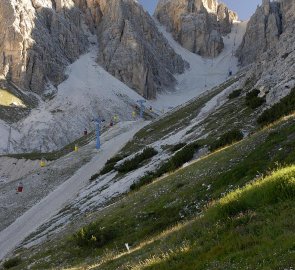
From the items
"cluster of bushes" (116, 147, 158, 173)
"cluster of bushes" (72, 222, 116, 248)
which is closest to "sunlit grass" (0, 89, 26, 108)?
"cluster of bushes" (116, 147, 158, 173)

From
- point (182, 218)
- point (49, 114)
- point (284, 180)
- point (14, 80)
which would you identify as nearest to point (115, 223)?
point (182, 218)

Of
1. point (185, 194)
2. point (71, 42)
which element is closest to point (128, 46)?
point (71, 42)

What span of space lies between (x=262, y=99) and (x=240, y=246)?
93.2 ft

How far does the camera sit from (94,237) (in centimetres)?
1805

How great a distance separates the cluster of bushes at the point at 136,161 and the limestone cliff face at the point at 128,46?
12624cm

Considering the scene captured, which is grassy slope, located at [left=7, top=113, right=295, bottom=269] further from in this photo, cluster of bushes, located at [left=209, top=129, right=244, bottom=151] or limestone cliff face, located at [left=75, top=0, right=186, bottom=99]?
limestone cliff face, located at [left=75, top=0, right=186, bottom=99]

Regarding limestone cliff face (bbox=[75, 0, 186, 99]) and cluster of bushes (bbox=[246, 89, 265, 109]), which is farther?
limestone cliff face (bbox=[75, 0, 186, 99])

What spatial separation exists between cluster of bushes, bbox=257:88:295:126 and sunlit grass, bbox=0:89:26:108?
306 ft

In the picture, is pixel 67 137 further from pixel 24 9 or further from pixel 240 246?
pixel 240 246

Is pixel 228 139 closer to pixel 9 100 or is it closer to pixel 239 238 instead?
pixel 239 238

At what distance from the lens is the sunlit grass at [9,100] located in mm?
111431

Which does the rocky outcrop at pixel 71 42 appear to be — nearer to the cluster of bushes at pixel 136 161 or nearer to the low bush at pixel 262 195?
the cluster of bushes at pixel 136 161

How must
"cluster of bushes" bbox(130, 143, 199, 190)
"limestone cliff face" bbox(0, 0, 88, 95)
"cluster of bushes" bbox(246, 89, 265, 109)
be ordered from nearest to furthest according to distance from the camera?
1. "cluster of bushes" bbox(130, 143, 199, 190)
2. "cluster of bushes" bbox(246, 89, 265, 109)
3. "limestone cliff face" bbox(0, 0, 88, 95)

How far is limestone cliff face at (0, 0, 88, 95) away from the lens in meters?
131
